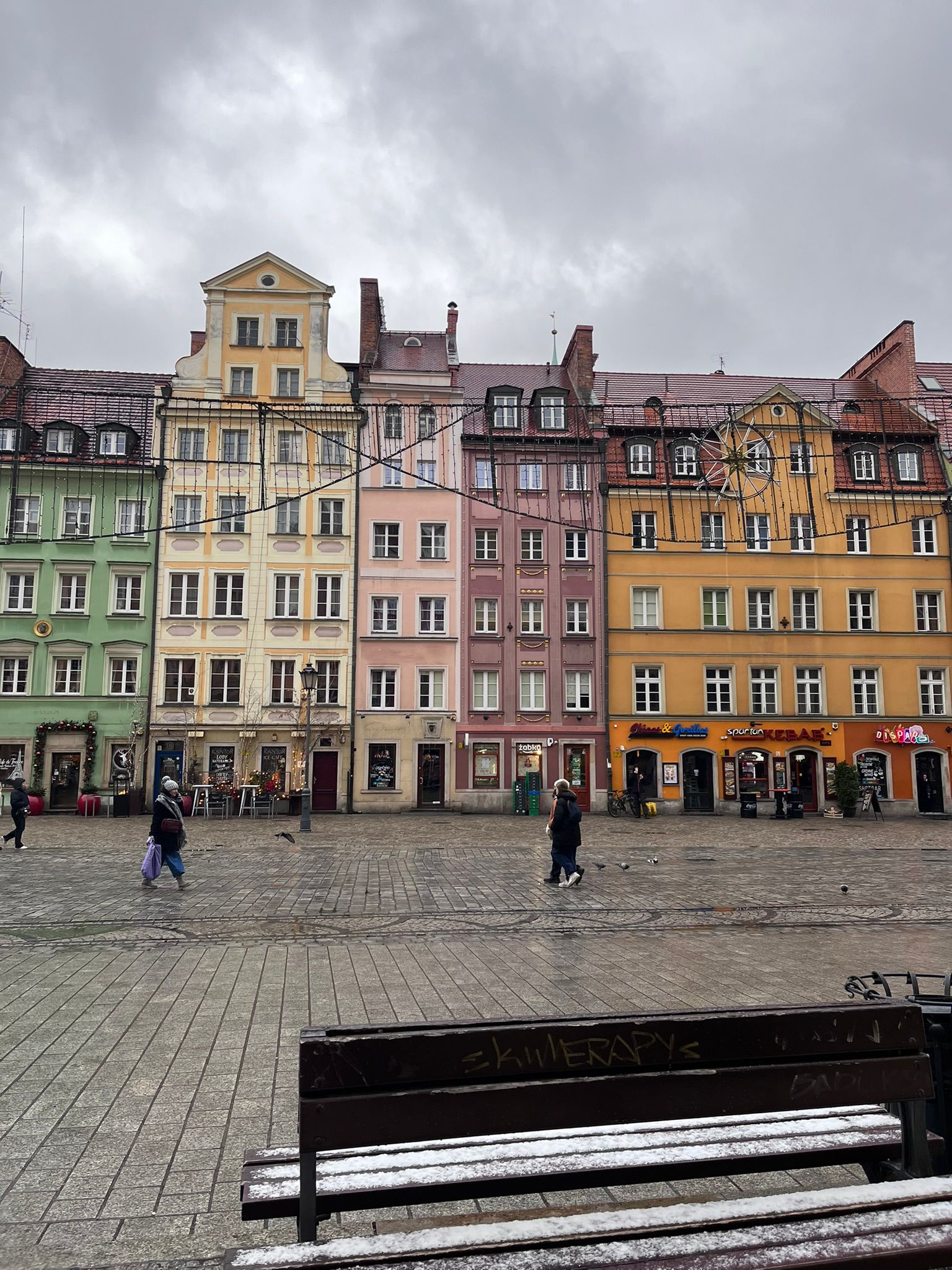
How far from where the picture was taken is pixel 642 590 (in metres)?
36.3

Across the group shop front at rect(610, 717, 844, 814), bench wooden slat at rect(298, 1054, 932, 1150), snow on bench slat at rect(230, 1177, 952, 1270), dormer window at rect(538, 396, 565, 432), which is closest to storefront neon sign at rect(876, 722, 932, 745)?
shop front at rect(610, 717, 844, 814)

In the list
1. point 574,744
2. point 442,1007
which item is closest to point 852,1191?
point 442,1007

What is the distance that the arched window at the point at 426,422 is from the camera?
35094 mm

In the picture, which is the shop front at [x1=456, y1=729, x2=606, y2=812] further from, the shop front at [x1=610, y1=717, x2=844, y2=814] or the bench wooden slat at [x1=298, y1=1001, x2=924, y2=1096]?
the bench wooden slat at [x1=298, y1=1001, x2=924, y2=1096]

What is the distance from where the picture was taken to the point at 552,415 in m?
37.9

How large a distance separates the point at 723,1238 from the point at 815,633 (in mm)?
35957

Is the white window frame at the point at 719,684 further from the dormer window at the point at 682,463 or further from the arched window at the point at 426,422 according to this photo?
the arched window at the point at 426,422

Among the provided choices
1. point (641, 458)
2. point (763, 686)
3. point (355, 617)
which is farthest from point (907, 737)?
point (355, 617)

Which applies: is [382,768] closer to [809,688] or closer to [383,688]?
[383,688]

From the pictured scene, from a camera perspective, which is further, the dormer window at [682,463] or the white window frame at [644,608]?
the white window frame at [644,608]

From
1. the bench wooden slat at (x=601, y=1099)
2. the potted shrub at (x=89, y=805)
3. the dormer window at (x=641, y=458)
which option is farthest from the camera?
the dormer window at (x=641, y=458)

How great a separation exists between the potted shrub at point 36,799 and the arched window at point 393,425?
17.7 metres

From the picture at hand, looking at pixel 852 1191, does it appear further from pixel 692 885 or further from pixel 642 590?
pixel 642 590

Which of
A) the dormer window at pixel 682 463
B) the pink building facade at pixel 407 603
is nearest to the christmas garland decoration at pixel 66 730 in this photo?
the pink building facade at pixel 407 603
